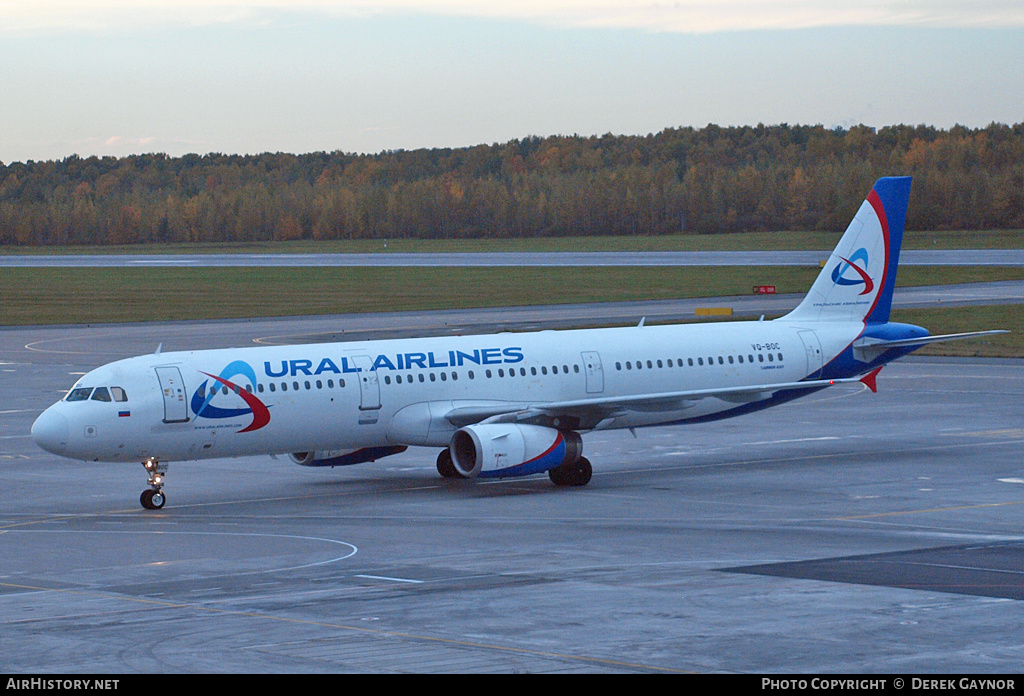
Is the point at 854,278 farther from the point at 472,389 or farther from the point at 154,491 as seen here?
the point at 154,491

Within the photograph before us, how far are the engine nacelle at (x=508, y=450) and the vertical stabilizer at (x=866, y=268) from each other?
11.3 m

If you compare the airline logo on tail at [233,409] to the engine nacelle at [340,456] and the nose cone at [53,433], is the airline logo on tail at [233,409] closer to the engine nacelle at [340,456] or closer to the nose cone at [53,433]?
the nose cone at [53,433]

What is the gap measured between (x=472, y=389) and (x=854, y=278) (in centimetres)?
1376

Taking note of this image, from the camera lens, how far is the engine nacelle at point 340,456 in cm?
3900

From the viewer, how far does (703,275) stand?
128 meters

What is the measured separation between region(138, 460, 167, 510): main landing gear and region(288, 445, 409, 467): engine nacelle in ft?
14.8

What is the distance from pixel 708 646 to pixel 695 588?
14.5ft

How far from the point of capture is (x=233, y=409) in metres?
35.3

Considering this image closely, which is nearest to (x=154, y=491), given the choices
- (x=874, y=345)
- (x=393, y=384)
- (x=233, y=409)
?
(x=233, y=409)

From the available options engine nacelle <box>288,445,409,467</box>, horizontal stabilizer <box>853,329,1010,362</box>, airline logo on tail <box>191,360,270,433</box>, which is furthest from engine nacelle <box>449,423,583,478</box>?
horizontal stabilizer <box>853,329,1010,362</box>

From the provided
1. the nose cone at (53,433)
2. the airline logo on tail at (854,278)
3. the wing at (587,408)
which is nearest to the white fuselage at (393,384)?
the nose cone at (53,433)

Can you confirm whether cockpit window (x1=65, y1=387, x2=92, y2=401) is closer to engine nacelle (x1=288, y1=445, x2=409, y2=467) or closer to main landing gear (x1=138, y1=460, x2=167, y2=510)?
main landing gear (x1=138, y1=460, x2=167, y2=510)

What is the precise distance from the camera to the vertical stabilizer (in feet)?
148

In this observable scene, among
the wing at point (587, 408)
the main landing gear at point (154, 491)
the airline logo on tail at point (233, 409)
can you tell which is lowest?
the main landing gear at point (154, 491)
